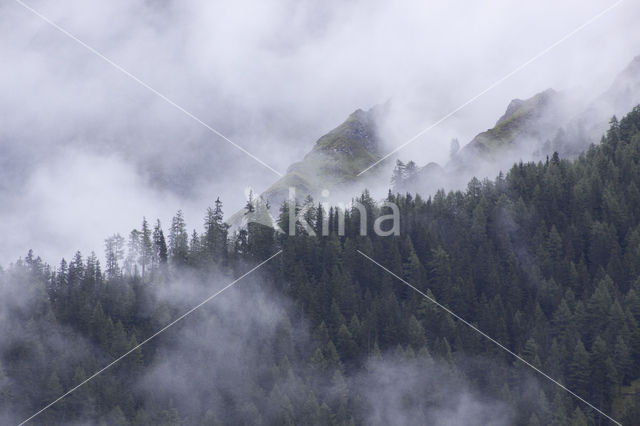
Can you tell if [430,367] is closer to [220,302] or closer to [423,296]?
[423,296]

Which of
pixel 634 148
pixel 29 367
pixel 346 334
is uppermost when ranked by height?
pixel 634 148

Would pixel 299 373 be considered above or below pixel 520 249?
below

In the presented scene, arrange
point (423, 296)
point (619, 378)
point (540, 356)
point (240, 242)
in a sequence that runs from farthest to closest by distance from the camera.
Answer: point (240, 242) → point (423, 296) → point (540, 356) → point (619, 378)

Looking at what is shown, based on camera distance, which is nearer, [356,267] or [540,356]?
[540,356]

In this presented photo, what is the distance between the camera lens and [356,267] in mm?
153000

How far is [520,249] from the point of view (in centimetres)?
15200

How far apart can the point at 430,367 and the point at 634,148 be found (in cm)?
8279

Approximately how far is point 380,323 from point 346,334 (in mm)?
7316

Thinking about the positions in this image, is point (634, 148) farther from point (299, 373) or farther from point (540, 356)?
point (299, 373)

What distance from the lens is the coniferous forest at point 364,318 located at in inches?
4606

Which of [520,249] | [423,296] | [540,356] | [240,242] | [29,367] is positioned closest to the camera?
[540,356]

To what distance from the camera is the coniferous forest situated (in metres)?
117

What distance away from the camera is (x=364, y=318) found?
13738 centimetres

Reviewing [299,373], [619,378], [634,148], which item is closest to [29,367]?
[299,373]
